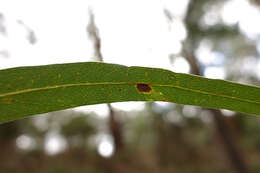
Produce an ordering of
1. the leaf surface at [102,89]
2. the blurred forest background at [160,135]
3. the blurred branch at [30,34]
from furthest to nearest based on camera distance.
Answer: the blurred forest background at [160,135] < the blurred branch at [30,34] < the leaf surface at [102,89]

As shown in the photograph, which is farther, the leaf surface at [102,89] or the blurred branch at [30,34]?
the blurred branch at [30,34]

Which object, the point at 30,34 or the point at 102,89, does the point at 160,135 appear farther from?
the point at 102,89

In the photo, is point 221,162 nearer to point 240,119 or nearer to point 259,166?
point 259,166

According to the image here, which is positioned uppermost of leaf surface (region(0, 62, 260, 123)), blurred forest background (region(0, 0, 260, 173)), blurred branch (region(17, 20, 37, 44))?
blurred forest background (region(0, 0, 260, 173))

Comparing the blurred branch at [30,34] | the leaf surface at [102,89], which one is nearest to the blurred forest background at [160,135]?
the blurred branch at [30,34]

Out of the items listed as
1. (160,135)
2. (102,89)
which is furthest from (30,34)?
(160,135)

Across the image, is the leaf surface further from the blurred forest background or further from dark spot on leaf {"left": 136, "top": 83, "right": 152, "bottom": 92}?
the blurred forest background

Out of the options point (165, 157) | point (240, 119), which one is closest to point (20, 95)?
point (165, 157)

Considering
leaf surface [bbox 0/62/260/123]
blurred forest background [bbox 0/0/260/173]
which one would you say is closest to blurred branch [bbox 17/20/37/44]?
leaf surface [bbox 0/62/260/123]

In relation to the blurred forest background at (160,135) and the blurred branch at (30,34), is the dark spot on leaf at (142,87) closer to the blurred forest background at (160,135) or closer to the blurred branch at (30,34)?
the blurred branch at (30,34)

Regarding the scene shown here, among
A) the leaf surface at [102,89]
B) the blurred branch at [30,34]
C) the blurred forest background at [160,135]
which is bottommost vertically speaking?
the leaf surface at [102,89]
